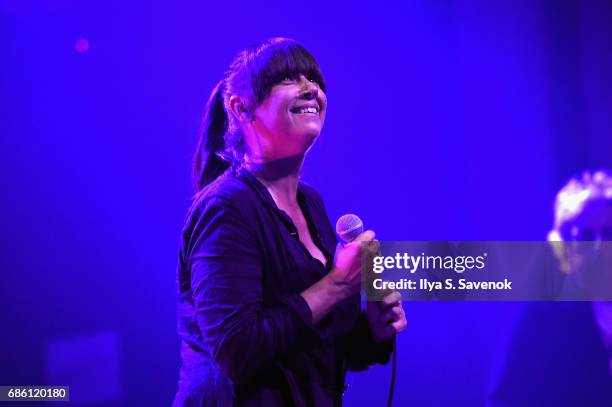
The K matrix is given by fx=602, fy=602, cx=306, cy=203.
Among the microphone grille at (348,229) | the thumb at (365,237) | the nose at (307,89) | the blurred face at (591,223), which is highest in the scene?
the nose at (307,89)

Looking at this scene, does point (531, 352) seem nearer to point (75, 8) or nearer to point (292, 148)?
point (292, 148)

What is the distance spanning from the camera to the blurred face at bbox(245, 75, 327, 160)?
3.43 ft

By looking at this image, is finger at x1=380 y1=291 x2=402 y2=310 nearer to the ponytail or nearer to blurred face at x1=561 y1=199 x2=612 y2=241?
the ponytail

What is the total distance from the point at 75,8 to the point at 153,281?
1.02m

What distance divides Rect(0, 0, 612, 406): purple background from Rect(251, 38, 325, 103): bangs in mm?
1037

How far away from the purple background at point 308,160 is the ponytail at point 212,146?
942mm

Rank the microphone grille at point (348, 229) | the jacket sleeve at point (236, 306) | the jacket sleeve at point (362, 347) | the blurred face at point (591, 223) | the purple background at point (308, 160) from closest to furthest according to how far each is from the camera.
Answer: the jacket sleeve at point (236, 306), the microphone grille at point (348, 229), the jacket sleeve at point (362, 347), the blurred face at point (591, 223), the purple background at point (308, 160)

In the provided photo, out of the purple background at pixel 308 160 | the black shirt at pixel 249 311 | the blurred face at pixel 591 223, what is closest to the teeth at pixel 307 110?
the black shirt at pixel 249 311

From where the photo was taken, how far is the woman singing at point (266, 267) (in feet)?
2.91

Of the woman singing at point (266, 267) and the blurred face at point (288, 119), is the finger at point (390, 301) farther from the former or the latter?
the blurred face at point (288, 119)

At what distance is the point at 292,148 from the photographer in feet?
3.49

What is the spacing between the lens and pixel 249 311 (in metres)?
0.87

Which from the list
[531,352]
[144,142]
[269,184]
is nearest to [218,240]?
[269,184]

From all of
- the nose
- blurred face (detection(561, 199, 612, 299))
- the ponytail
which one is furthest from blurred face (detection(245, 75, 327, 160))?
blurred face (detection(561, 199, 612, 299))
